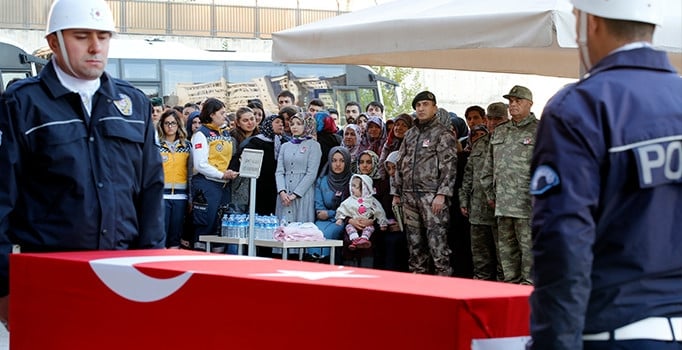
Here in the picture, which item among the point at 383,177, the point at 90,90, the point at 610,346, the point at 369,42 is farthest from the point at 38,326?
the point at 383,177

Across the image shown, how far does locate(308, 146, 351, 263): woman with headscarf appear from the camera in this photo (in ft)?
38.8

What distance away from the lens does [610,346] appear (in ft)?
→ 9.09

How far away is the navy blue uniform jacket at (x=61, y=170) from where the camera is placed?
14.5 ft

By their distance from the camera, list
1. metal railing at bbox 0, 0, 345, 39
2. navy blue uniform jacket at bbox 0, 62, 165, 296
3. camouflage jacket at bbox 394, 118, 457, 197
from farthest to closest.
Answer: metal railing at bbox 0, 0, 345, 39 → camouflage jacket at bbox 394, 118, 457, 197 → navy blue uniform jacket at bbox 0, 62, 165, 296

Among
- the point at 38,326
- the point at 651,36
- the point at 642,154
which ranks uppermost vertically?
the point at 651,36

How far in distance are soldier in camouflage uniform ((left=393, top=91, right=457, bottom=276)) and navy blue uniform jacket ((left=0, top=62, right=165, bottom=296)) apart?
6.29 meters

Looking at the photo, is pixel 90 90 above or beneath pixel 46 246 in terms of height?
above

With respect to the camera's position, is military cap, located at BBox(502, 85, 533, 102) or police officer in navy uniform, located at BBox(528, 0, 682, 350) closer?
police officer in navy uniform, located at BBox(528, 0, 682, 350)

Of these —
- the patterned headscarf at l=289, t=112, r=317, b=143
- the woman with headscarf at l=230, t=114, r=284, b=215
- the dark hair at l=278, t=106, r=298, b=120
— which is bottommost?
the woman with headscarf at l=230, t=114, r=284, b=215

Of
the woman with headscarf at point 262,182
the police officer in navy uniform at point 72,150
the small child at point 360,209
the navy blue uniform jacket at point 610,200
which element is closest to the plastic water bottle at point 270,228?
the small child at point 360,209

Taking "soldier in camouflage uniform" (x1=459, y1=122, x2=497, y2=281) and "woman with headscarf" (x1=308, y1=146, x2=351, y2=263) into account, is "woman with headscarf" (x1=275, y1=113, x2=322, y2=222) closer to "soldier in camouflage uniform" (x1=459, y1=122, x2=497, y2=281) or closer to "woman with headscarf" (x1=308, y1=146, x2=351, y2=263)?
"woman with headscarf" (x1=308, y1=146, x2=351, y2=263)

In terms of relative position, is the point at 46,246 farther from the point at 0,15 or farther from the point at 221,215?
the point at 0,15

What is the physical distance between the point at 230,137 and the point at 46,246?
26.2 ft

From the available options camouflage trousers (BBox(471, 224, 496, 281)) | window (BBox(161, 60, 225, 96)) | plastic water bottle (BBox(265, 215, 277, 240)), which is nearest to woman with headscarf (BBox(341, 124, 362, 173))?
plastic water bottle (BBox(265, 215, 277, 240))
